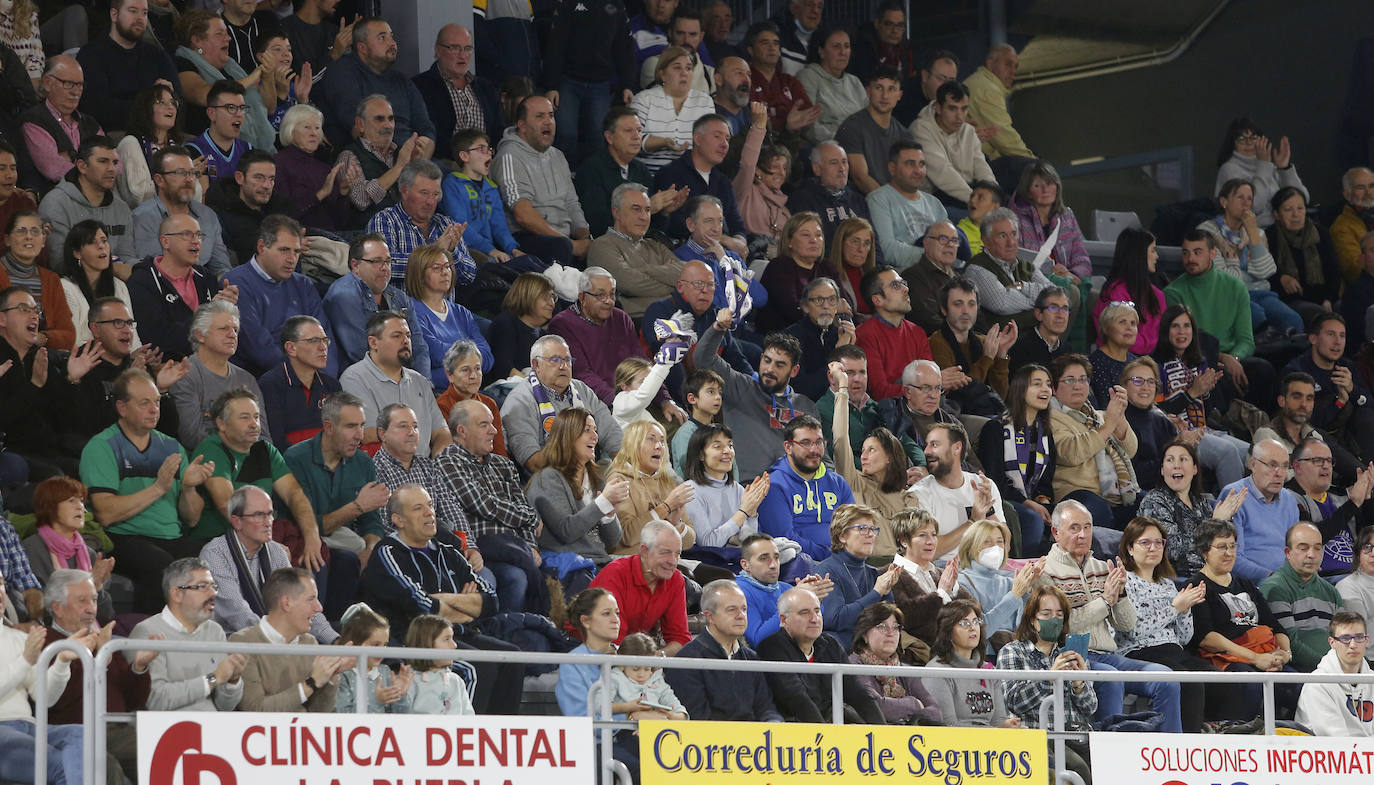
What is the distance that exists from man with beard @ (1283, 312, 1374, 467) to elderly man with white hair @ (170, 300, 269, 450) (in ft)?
22.5

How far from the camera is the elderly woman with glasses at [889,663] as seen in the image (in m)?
8.18

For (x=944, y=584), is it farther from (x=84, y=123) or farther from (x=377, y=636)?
(x=84, y=123)

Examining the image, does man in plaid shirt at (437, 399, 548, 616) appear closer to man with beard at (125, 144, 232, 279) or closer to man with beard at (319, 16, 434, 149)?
man with beard at (125, 144, 232, 279)

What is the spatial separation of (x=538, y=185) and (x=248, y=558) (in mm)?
4048

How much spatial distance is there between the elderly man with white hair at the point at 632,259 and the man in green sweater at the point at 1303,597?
3544 mm

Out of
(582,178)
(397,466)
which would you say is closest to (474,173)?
(582,178)

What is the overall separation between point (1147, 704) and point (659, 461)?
8.20ft

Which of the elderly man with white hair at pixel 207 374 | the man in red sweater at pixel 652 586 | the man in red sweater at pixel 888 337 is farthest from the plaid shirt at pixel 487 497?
the man in red sweater at pixel 888 337

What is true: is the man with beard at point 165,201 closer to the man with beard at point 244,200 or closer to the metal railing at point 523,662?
the man with beard at point 244,200

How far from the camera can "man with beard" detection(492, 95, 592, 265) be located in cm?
1077

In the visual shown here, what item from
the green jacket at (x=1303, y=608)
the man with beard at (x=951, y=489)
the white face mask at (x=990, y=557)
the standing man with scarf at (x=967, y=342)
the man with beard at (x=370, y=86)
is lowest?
the green jacket at (x=1303, y=608)

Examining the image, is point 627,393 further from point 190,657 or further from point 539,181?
point 190,657

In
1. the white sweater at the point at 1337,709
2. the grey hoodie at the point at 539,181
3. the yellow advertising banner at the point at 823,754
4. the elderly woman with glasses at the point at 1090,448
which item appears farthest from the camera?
the grey hoodie at the point at 539,181

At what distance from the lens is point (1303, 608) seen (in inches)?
395
